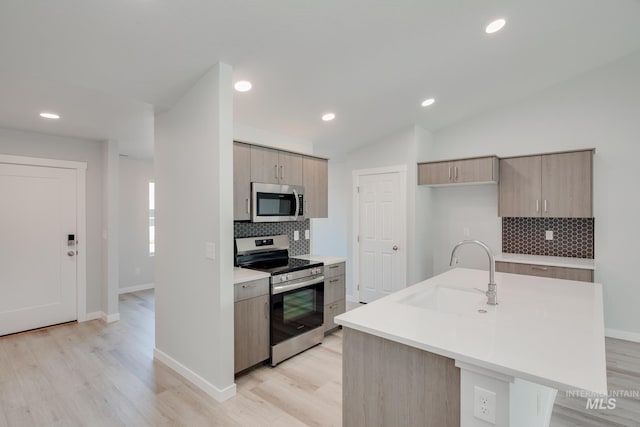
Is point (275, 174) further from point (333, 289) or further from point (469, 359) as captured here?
point (469, 359)

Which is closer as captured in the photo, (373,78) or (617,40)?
(373,78)

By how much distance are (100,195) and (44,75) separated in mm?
2309

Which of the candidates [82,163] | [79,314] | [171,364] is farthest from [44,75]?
[79,314]

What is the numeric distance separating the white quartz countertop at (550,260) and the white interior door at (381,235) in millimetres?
1311

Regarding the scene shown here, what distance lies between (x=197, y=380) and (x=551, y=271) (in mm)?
3754

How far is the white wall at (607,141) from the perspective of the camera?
11.8ft

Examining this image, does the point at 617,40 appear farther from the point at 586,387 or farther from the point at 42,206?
the point at 42,206

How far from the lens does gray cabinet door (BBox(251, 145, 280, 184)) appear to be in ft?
10.1

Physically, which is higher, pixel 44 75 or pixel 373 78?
pixel 373 78

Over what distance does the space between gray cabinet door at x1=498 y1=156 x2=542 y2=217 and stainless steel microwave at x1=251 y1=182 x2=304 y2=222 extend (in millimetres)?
2589

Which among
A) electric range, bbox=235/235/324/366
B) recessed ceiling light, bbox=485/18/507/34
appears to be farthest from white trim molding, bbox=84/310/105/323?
recessed ceiling light, bbox=485/18/507/34

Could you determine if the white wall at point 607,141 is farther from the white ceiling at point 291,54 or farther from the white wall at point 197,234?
the white wall at point 197,234

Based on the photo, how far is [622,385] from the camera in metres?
2.62

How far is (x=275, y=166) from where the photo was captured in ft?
10.8
